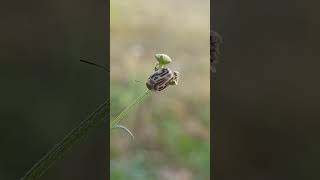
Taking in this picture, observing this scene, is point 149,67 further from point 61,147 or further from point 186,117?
point 61,147

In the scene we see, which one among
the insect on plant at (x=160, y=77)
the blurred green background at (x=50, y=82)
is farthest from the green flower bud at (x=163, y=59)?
the blurred green background at (x=50, y=82)

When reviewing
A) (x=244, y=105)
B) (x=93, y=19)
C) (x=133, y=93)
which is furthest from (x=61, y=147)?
→ (x=244, y=105)

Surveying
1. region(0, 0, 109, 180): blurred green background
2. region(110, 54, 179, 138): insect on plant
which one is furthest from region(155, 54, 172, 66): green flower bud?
region(0, 0, 109, 180): blurred green background

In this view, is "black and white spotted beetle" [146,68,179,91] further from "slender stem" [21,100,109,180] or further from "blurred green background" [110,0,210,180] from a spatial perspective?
"slender stem" [21,100,109,180]

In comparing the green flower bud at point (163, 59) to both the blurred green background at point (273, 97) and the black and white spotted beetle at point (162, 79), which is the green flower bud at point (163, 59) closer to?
the black and white spotted beetle at point (162, 79)

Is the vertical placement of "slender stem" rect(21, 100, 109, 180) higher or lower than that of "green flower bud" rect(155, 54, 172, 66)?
lower
